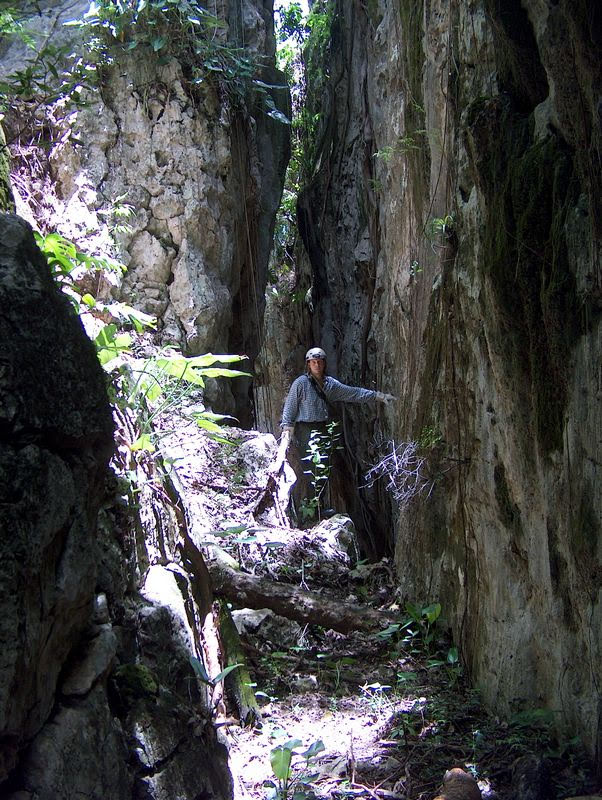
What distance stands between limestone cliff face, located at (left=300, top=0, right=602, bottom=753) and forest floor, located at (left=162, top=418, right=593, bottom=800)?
0.18 meters

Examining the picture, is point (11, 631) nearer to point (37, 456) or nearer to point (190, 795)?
point (37, 456)

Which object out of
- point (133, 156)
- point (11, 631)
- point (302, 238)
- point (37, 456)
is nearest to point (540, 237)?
point (37, 456)

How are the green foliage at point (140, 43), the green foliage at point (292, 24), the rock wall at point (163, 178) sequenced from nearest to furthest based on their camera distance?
the green foliage at point (140, 43)
the rock wall at point (163, 178)
the green foliage at point (292, 24)

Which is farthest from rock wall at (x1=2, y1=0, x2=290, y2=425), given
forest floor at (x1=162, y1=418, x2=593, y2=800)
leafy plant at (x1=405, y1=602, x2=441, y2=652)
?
leafy plant at (x1=405, y1=602, x2=441, y2=652)

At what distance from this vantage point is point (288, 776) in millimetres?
2930

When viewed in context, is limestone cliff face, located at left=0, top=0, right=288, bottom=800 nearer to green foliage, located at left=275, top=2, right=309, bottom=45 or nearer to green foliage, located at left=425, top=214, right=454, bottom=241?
green foliage, located at left=425, top=214, right=454, bottom=241

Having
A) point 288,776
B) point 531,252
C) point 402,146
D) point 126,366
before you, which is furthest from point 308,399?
point 288,776

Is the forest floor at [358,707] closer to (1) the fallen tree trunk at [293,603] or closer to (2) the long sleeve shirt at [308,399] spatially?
(1) the fallen tree trunk at [293,603]

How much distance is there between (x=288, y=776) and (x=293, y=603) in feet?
5.75

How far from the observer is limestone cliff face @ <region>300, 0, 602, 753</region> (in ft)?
9.47

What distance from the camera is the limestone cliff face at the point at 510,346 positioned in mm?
2887

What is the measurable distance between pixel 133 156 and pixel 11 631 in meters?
8.43

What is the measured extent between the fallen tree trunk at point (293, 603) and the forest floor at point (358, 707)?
0.13m

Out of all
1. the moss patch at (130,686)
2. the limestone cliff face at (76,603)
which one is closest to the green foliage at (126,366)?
the limestone cliff face at (76,603)
